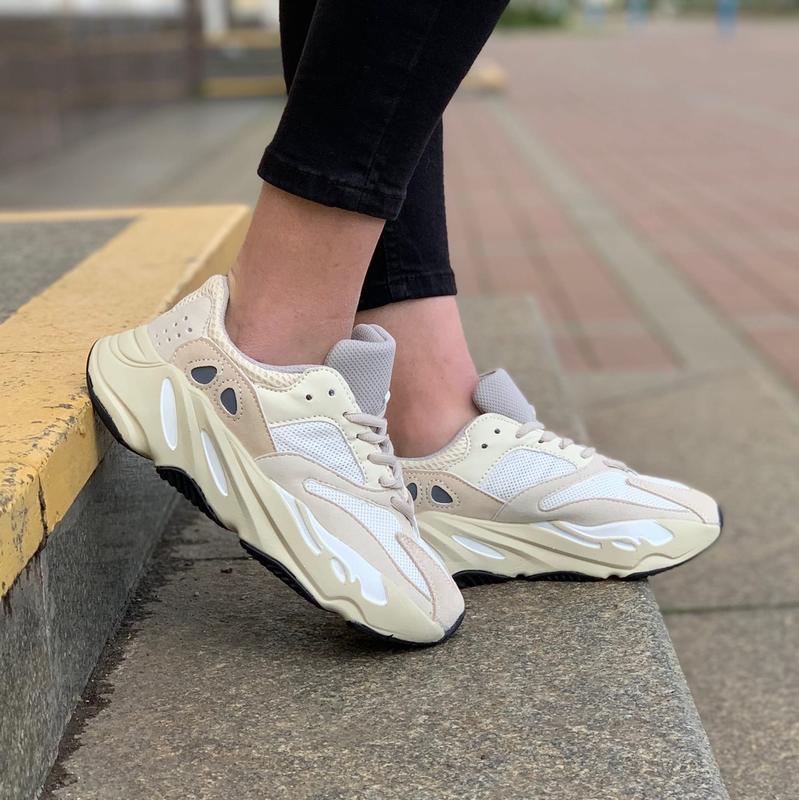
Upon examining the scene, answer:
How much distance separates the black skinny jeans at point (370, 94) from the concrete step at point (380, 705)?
425 millimetres

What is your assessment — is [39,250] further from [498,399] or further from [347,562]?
[347,562]

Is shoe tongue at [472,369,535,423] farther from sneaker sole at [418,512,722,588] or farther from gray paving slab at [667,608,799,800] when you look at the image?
gray paving slab at [667,608,799,800]

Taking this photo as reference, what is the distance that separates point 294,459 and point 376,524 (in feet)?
0.32

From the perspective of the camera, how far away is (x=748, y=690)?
145cm

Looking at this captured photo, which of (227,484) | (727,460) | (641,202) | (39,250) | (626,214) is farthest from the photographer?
(641,202)

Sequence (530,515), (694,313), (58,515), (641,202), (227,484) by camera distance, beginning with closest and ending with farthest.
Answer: (58,515) < (227,484) < (530,515) < (694,313) < (641,202)

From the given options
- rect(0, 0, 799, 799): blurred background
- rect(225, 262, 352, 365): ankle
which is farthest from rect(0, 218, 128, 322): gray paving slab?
rect(0, 0, 799, 799): blurred background

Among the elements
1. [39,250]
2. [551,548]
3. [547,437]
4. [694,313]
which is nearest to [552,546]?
[551,548]

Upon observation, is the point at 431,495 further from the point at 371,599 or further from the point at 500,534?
the point at 371,599

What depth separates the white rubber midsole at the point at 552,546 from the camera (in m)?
1.19

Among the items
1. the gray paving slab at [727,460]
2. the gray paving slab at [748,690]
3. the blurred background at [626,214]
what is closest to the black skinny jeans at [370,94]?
the blurred background at [626,214]

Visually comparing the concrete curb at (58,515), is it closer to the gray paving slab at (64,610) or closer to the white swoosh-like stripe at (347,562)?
the gray paving slab at (64,610)

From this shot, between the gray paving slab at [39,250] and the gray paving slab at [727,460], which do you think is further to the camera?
the gray paving slab at [727,460]

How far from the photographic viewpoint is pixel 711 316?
3275 millimetres
